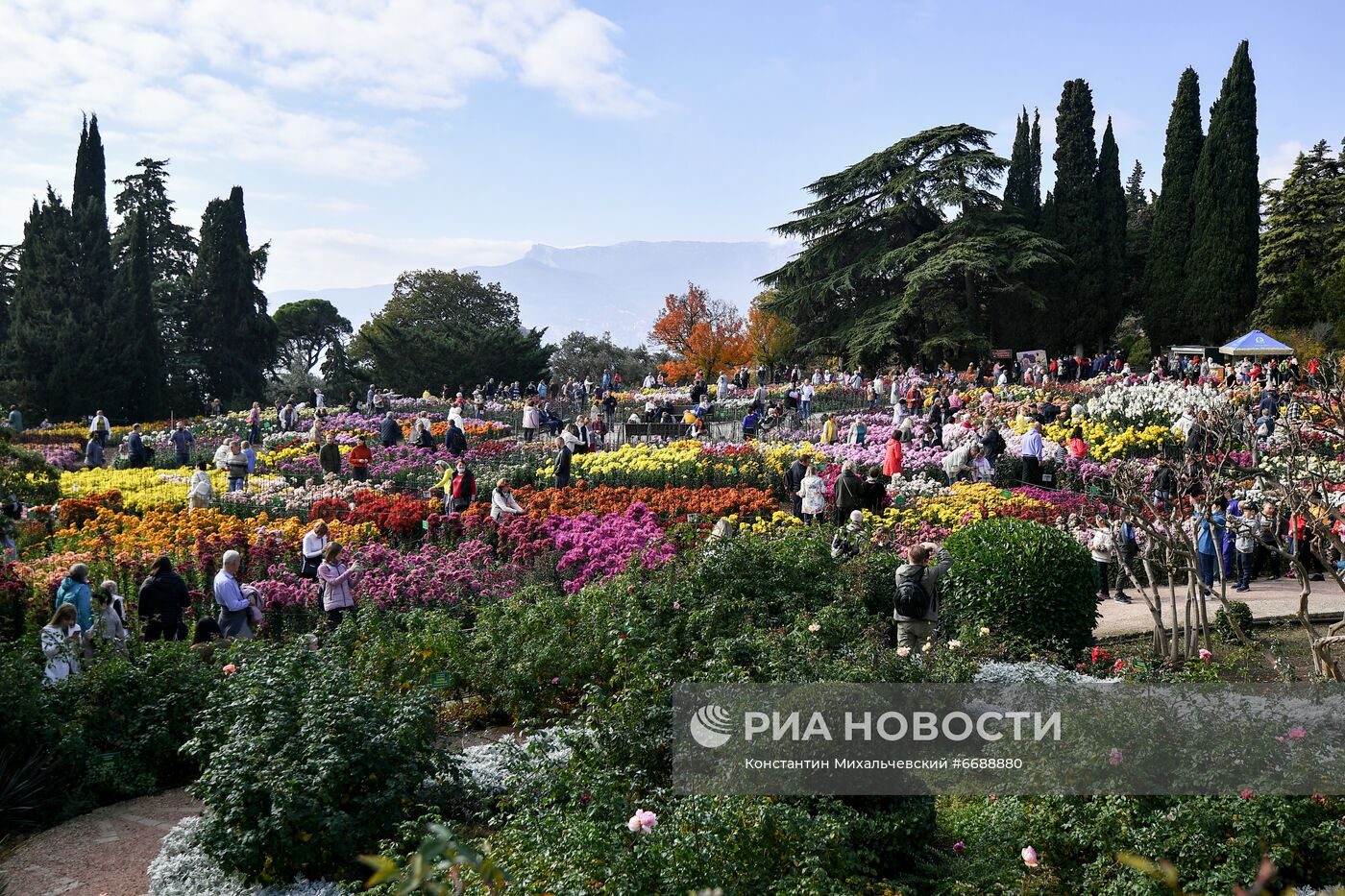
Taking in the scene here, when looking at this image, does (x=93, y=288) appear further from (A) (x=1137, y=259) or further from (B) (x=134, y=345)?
(A) (x=1137, y=259)

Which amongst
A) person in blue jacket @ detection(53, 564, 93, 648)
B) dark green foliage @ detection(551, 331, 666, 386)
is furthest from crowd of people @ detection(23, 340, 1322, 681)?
dark green foliage @ detection(551, 331, 666, 386)

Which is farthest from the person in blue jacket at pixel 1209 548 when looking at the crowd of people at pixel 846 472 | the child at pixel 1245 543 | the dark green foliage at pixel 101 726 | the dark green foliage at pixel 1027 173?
the dark green foliage at pixel 1027 173

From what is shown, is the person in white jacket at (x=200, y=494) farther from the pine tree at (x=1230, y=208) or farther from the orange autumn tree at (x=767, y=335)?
the orange autumn tree at (x=767, y=335)

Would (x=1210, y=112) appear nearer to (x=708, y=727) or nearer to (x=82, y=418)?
(x=708, y=727)

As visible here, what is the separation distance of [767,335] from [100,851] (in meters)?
47.7

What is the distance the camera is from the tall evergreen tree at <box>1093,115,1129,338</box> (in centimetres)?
3844

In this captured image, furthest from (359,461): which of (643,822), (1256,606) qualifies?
(643,822)

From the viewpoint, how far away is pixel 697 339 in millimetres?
53406

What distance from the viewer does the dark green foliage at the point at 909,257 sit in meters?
35.8

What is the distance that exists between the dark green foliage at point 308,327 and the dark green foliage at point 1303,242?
48481mm

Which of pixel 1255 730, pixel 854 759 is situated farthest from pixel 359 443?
pixel 1255 730

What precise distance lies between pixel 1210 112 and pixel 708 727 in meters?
36.8

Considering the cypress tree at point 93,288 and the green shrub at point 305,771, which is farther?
the cypress tree at point 93,288

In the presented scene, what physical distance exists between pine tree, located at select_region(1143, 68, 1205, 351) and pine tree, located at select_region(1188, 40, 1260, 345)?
898mm
